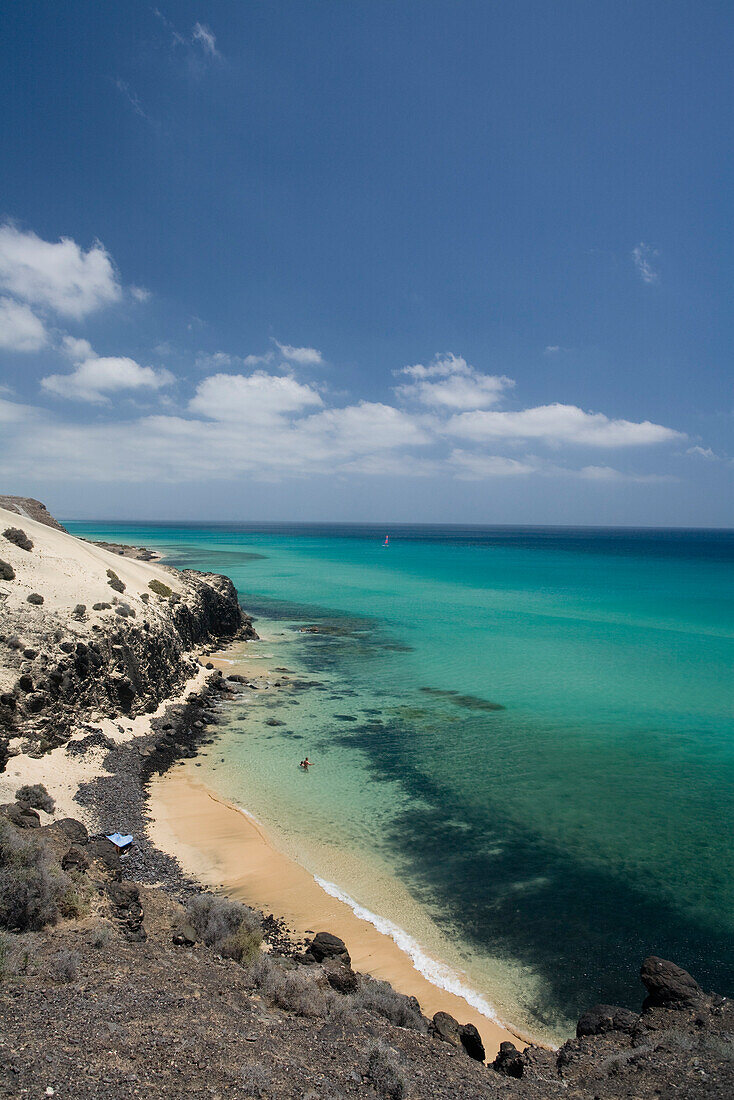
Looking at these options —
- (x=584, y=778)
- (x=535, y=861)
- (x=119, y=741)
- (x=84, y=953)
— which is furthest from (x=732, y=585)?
(x=84, y=953)

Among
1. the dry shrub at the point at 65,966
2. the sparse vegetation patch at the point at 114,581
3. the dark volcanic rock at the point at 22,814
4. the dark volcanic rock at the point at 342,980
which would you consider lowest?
the dark volcanic rock at the point at 342,980

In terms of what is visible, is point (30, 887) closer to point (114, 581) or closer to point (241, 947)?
point (241, 947)

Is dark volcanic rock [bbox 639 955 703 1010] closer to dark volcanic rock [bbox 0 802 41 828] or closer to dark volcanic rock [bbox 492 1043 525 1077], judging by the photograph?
dark volcanic rock [bbox 492 1043 525 1077]

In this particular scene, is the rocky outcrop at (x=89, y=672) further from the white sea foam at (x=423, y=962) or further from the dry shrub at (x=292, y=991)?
the dry shrub at (x=292, y=991)

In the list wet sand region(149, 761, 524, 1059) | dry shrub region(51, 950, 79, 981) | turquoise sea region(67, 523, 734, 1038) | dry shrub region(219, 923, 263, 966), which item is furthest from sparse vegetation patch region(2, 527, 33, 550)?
dry shrub region(219, 923, 263, 966)

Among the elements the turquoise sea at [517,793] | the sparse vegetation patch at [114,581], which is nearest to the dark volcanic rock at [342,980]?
the turquoise sea at [517,793]
